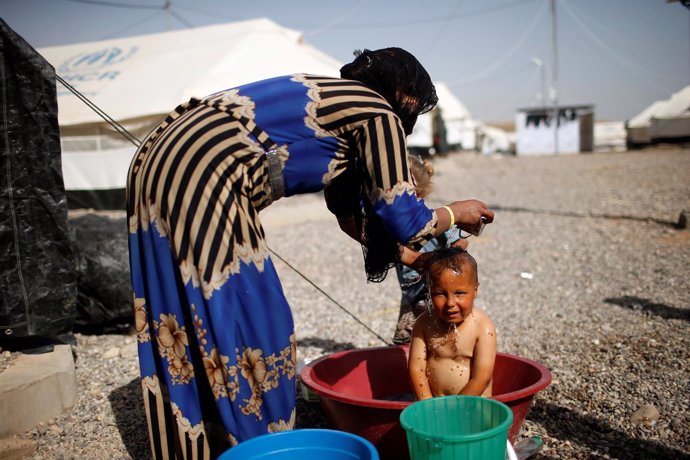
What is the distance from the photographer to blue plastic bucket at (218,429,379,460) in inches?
72.5

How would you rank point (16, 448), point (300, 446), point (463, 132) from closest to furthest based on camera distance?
point (300, 446) < point (16, 448) < point (463, 132)

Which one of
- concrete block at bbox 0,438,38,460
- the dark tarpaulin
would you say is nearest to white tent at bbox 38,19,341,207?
the dark tarpaulin

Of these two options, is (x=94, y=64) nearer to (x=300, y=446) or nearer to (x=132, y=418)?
(x=132, y=418)

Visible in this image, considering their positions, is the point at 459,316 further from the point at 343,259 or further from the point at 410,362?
the point at 343,259

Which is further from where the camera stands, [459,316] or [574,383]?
[574,383]

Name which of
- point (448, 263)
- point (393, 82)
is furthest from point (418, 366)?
point (393, 82)

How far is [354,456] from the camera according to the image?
181 cm

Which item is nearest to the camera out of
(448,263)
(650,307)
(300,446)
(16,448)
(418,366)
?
(300,446)

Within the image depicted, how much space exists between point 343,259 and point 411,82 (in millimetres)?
5077

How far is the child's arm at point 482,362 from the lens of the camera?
2.45 metres

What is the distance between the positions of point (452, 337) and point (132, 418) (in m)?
1.68

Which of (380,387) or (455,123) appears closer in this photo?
(380,387)

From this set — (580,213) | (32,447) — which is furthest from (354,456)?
(580,213)

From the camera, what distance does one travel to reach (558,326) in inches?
168
